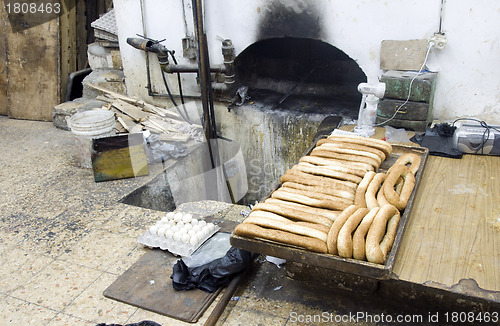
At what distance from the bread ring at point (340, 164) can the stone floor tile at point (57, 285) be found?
6.84 ft

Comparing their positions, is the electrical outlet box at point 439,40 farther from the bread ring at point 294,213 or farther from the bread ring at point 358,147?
the bread ring at point 294,213

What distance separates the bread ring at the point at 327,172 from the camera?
3203 millimetres

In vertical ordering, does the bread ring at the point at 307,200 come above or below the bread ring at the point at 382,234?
above

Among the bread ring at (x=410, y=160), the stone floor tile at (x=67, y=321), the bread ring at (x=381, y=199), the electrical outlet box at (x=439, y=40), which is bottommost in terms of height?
the stone floor tile at (x=67, y=321)

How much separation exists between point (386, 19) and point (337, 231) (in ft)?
11.2

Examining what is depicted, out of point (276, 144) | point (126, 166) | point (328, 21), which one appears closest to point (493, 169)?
point (328, 21)

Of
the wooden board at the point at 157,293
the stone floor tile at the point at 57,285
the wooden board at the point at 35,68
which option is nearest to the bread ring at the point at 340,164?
the wooden board at the point at 157,293

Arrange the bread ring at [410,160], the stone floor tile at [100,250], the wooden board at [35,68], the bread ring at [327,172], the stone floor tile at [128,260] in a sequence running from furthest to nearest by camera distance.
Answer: the wooden board at [35,68] → the stone floor tile at [100,250] → the stone floor tile at [128,260] → the bread ring at [410,160] → the bread ring at [327,172]

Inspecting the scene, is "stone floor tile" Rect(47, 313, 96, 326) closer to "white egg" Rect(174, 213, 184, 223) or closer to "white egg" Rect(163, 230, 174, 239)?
"white egg" Rect(163, 230, 174, 239)

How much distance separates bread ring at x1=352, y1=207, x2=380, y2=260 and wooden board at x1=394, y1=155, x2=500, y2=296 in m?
0.22

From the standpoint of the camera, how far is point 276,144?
6246mm

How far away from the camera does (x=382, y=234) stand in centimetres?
254

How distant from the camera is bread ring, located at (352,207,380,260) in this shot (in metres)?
2.41

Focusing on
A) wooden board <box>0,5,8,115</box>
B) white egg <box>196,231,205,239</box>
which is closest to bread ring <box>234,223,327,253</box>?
white egg <box>196,231,205,239</box>
